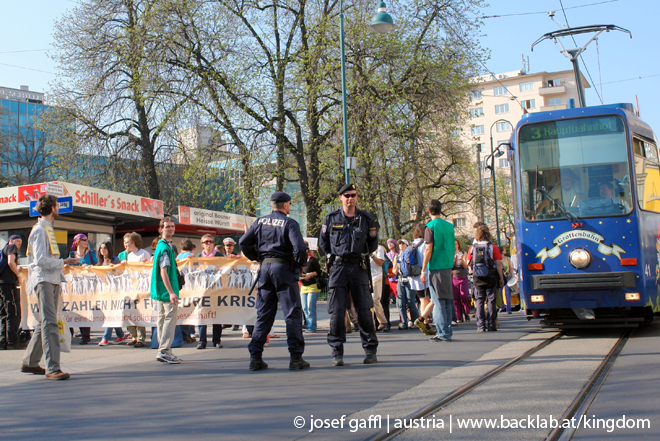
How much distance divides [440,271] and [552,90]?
86.8 metres

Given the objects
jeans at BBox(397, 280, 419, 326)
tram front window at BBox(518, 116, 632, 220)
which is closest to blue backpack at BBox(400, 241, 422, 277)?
jeans at BBox(397, 280, 419, 326)

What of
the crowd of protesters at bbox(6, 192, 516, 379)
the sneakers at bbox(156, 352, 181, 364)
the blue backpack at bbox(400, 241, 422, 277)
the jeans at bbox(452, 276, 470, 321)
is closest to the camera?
the crowd of protesters at bbox(6, 192, 516, 379)

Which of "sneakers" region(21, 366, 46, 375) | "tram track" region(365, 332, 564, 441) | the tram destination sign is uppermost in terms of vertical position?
the tram destination sign

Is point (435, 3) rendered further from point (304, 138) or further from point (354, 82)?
point (304, 138)

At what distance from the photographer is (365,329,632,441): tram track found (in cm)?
394

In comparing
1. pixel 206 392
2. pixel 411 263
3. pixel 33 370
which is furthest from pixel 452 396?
pixel 411 263

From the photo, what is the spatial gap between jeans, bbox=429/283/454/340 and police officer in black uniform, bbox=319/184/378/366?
7.44 ft

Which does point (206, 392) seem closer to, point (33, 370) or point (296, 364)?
point (296, 364)

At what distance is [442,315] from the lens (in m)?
9.17

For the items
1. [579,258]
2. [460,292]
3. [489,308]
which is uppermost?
[579,258]

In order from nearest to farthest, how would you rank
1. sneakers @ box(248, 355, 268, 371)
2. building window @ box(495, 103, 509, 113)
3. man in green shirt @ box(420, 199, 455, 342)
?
1. sneakers @ box(248, 355, 268, 371)
2. man in green shirt @ box(420, 199, 455, 342)
3. building window @ box(495, 103, 509, 113)

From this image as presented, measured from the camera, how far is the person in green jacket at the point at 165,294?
7892 millimetres

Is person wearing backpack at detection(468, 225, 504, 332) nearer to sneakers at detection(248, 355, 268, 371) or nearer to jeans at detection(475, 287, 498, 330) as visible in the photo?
jeans at detection(475, 287, 498, 330)

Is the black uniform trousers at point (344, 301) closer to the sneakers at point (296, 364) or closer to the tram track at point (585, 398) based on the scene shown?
the sneakers at point (296, 364)
